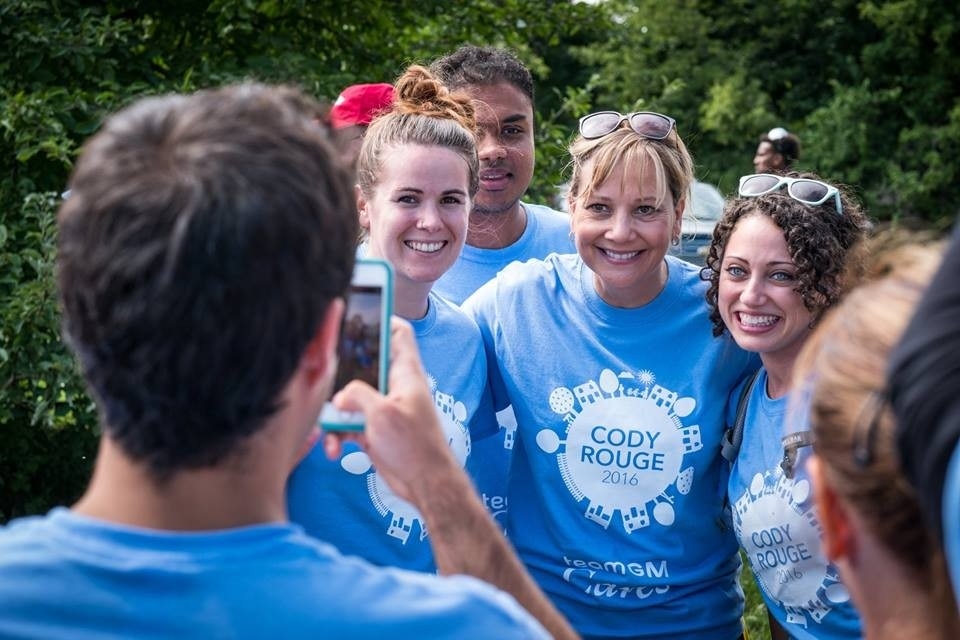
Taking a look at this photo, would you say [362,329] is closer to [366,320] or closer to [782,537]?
[366,320]

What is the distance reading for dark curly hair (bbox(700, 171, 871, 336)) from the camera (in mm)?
3250

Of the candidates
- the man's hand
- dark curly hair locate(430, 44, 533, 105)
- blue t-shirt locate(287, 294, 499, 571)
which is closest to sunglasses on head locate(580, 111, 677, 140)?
blue t-shirt locate(287, 294, 499, 571)

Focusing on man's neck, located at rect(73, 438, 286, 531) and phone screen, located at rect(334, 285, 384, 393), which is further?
phone screen, located at rect(334, 285, 384, 393)

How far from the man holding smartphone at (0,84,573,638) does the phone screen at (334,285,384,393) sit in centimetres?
44

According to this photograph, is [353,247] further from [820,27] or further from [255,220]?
[820,27]

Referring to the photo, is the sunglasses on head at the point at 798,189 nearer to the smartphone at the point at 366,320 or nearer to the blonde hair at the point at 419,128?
the blonde hair at the point at 419,128

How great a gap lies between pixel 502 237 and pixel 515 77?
0.84 m

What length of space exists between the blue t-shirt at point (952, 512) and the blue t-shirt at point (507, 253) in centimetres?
299

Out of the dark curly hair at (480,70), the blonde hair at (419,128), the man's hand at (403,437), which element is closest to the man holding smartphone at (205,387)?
the man's hand at (403,437)

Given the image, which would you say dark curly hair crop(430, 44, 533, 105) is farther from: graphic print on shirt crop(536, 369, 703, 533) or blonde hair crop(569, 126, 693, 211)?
graphic print on shirt crop(536, 369, 703, 533)

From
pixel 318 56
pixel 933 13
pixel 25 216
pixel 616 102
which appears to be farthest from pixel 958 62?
pixel 25 216

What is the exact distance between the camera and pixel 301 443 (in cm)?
149

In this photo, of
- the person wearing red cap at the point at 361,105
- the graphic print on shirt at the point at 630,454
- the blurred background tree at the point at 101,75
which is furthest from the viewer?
the blurred background tree at the point at 101,75

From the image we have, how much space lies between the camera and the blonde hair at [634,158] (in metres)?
3.47
